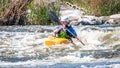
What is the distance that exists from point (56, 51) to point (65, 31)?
1364 mm

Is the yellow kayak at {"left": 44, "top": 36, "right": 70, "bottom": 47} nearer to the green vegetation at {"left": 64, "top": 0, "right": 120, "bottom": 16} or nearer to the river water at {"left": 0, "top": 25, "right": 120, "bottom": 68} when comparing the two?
the river water at {"left": 0, "top": 25, "right": 120, "bottom": 68}

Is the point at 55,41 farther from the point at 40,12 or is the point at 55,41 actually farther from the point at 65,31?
the point at 40,12

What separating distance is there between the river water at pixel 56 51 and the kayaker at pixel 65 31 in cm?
37

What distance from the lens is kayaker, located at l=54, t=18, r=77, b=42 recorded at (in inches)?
583

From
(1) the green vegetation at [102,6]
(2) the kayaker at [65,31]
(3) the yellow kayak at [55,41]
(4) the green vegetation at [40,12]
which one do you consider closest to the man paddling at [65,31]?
(2) the kayaker at [65,31]

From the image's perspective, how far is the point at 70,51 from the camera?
13.6m

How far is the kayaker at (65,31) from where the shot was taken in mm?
14820

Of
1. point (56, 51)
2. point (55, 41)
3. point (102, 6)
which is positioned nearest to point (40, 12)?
point (102, 6)

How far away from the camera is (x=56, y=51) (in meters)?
13.6

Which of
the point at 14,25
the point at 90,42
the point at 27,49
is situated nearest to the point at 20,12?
the point at 14,25

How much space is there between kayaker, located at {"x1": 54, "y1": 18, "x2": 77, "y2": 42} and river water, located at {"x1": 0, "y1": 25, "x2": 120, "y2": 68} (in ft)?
1.20

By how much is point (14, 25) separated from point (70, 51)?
8624 mm

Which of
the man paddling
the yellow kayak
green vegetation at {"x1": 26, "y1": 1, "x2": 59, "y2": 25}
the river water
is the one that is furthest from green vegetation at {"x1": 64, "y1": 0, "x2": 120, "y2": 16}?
the yellow kayak

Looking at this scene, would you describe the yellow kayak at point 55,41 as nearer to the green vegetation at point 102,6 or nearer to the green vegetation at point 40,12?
the green vegetation at point 40,12
